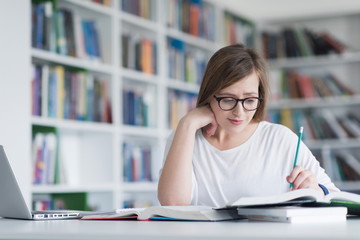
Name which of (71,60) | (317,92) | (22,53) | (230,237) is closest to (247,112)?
(230,237)

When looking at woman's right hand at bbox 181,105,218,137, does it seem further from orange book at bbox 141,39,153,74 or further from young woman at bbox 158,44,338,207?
orange book at bbox 141,39,153,74

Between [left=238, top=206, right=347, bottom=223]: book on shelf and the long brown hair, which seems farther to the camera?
the long brown hair

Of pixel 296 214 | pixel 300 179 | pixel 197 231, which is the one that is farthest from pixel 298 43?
pixel 197 231

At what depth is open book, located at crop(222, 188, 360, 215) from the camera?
123cm

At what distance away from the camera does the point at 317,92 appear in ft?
16.3

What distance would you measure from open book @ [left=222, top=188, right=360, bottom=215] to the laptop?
0.49m

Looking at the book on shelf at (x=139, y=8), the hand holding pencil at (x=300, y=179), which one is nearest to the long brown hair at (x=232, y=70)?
the hand holding pencil at (x=300, y=179)

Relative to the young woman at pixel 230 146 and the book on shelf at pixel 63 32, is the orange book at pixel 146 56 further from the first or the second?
the young woman at pixel 230 146

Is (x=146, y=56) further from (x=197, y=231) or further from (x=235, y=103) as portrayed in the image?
(x=197, y=231)

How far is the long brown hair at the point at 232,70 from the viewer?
191 cm

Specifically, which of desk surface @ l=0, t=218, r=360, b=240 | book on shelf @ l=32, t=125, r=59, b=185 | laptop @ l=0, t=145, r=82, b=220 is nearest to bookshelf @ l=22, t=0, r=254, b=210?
book on shelf @ l=32, t=125, r=59, b=185

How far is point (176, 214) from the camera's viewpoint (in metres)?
1.33

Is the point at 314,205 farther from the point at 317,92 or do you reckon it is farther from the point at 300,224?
the point at 317,92

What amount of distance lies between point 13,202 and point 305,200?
2.32 ft
